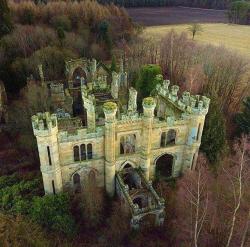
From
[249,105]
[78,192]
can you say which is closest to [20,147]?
[78,192]

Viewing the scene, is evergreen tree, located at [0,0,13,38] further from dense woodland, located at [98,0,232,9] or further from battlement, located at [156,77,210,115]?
battlement, located at [156,77,210,115]

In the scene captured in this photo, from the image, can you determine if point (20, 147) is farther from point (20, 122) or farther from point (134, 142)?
point (134, 142)

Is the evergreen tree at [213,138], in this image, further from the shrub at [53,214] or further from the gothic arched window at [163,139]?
the shrub at [53,214]

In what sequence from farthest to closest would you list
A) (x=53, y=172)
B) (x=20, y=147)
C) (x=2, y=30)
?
(x=2, y=30)
(x=20, y=147)
(x=53, y=172)

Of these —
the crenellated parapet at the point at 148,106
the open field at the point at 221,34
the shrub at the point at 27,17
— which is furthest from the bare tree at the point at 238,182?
the shrub at the point at 27,17

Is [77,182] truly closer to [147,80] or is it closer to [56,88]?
[56,88]

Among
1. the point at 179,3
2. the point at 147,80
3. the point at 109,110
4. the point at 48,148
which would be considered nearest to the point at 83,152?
Answer: the point at 48,148
